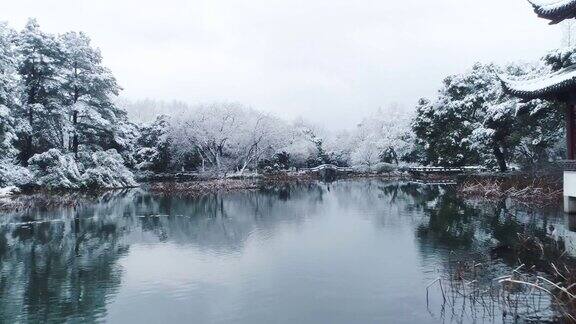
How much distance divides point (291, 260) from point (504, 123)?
24.5 m

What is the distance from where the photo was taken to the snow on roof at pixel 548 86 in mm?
15641

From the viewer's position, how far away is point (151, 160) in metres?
53.2

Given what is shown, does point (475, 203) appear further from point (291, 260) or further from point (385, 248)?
point (291, 260)

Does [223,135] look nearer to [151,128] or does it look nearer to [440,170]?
[151,128]

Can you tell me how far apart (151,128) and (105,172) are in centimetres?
2012

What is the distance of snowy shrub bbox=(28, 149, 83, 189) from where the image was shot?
101 feet

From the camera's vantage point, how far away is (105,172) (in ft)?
118

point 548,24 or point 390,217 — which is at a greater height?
point 548,24

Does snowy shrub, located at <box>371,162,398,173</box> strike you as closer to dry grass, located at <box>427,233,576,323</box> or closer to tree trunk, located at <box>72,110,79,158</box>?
tree trunk, located at <box>72,110,79,158</box>

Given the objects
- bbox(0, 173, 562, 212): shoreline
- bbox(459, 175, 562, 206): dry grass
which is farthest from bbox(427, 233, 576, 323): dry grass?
bbox(459, 175, 562, 206): dry grass

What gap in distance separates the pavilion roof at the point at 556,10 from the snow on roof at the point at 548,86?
1784 mm

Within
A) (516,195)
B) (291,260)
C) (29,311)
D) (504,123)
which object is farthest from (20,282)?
(504,123)

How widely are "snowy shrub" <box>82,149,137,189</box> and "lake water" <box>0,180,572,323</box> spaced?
11643 millimetres

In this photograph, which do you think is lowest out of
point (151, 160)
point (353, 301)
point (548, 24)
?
point (353, 301)
